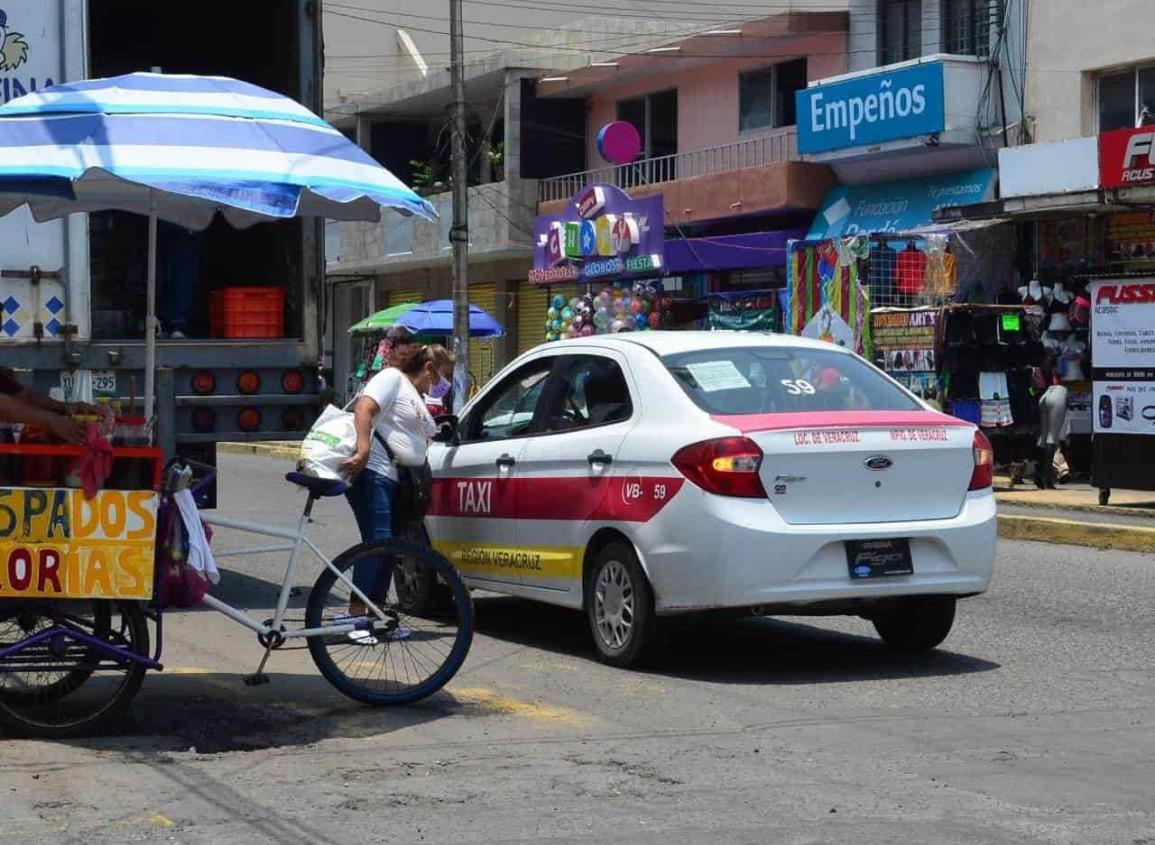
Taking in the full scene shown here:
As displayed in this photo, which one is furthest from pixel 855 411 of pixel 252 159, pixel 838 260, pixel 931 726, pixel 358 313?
pixel 358 313

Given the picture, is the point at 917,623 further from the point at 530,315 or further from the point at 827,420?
the point at 530,315

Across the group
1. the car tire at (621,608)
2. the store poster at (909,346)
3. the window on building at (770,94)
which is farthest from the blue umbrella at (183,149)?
the window on building at (770,94)

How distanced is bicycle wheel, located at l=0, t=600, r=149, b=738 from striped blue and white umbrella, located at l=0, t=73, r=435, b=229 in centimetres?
168

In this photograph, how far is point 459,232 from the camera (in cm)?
2997

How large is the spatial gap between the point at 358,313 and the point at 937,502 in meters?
40.7

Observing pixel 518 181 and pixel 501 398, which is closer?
pixel 501 398

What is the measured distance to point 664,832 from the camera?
19.4ft

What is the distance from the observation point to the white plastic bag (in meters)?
8.36

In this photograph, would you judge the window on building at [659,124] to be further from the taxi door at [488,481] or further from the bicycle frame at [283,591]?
the bicycle frame at [283,591]

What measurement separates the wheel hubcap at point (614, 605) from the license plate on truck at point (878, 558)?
42.2 inches

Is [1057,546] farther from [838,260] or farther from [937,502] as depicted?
[838,260]

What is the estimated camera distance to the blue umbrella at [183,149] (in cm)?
727

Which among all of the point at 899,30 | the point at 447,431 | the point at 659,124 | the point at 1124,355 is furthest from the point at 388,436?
the point at 659,124

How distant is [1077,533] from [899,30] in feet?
47.2
